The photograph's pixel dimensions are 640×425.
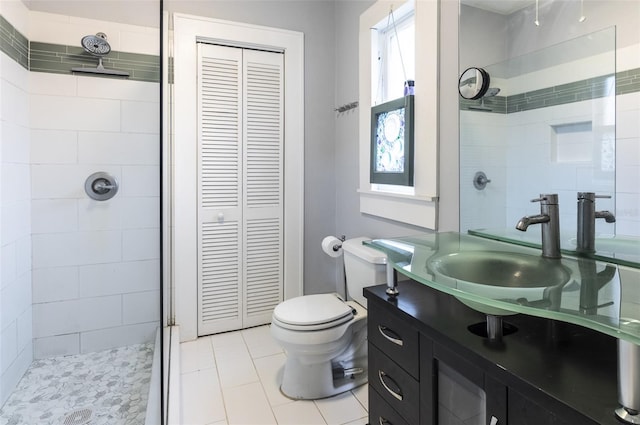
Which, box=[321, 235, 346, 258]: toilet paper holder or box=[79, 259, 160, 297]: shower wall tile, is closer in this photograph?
box=[79, 259, 160, 297]: shower wall tile

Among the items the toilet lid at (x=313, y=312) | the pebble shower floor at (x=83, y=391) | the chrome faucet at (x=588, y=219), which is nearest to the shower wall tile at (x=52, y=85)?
the pebble shower floor at (x=83, y=391)

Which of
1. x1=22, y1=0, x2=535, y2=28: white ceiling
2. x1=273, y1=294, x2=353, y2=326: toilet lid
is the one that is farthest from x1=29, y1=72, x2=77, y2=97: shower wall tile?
x1=273, y1=294, x2=353, y2=326: toilet lid

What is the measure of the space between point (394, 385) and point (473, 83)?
1166 mm

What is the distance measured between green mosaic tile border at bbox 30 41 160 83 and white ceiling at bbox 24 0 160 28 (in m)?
0.20

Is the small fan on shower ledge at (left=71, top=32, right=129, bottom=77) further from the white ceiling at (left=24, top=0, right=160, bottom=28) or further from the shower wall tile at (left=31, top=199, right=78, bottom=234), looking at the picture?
the shower wall tile at (left=31, top=199, right=78, bottom=234)

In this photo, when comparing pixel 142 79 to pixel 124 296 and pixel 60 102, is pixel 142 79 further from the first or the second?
pixel 124 296

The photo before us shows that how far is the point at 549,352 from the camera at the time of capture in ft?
2.72

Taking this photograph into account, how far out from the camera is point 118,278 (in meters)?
2.04

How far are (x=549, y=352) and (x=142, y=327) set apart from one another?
2.07 metres

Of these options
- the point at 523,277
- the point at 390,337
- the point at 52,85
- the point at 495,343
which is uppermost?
the point at 52,85

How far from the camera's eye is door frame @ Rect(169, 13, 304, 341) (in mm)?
2223

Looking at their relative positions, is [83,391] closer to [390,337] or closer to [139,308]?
[139,308]

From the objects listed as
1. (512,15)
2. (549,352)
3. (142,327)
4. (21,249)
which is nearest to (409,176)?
(512,15)

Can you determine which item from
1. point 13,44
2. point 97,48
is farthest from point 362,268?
point 13,44
